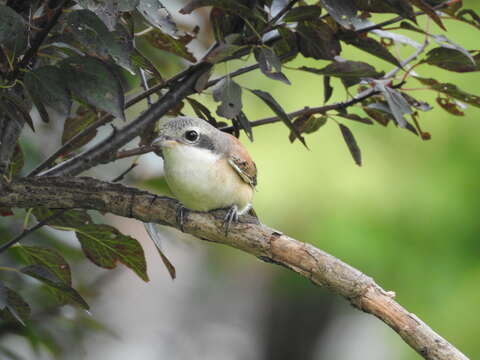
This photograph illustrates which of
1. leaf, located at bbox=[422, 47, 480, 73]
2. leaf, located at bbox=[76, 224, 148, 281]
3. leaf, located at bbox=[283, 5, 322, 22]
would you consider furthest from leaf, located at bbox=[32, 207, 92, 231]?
leaf, located at bbox=[422, 47, 480, 73]

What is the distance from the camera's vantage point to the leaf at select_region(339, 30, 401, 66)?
2068mm

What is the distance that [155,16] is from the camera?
1917mm

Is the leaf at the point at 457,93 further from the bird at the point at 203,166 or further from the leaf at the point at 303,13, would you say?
the bird at the point at 203,166

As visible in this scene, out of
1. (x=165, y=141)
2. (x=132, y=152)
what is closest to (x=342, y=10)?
(x=132, y=152)

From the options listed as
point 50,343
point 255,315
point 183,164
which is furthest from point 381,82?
point 255,315

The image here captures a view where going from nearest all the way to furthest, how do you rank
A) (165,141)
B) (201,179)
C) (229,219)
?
(229,219), (165,141), (201,179)

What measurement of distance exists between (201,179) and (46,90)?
106 cm

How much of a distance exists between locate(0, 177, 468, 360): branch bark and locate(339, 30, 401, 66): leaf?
2.19 feet

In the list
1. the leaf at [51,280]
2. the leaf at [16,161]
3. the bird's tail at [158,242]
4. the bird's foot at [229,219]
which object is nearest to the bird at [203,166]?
the bird's foot at [229,219]

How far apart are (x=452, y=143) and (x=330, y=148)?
0.99m

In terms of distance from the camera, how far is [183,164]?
288 cm

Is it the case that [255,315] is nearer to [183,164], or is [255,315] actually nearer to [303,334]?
[303,334]

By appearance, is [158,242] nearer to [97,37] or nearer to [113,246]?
[113,246]

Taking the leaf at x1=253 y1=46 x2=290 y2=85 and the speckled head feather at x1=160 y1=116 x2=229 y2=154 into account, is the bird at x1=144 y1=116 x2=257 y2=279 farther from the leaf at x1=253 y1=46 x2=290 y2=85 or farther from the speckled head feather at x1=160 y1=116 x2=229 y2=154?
the leaf at x1=253 y1=46 x2=290 y2=85
